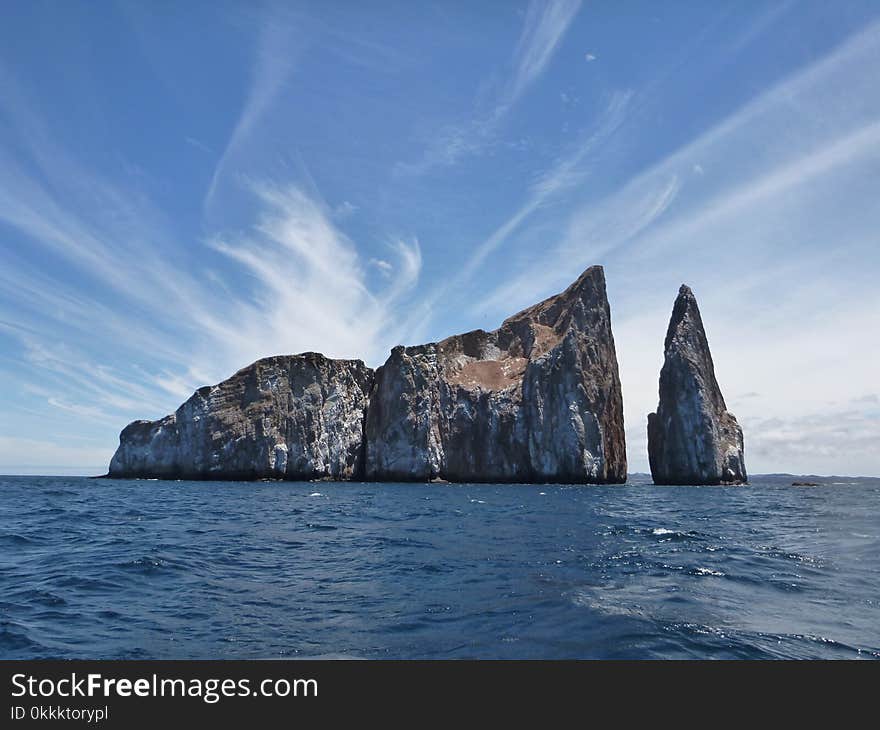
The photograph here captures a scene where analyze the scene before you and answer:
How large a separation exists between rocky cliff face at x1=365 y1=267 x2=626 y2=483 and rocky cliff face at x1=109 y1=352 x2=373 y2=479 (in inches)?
249

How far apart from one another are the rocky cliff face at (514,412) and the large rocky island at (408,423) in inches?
7.3

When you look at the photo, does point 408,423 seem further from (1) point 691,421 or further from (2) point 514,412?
(1) point 691,421

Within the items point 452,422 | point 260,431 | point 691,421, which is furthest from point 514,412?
point 260,431

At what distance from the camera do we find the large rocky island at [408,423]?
286 feet

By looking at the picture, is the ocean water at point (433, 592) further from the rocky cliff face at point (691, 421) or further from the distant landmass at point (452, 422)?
the rocky cliff face at point (691, 421)

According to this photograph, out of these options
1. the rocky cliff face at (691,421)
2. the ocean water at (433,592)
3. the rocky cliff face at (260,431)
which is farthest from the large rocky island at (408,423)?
the ocean water at (433,592)

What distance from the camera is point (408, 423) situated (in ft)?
295

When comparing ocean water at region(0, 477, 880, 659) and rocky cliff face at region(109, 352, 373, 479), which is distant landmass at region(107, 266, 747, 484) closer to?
rocky cliff face at region(109, 352, 373, 479)

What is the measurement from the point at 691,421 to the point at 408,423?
4586 cm

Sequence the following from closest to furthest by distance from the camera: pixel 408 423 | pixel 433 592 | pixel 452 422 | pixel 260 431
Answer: pixel 433 592, pixel 260 431, pixel 408 423, pixel 452 422

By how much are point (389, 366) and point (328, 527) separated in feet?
233

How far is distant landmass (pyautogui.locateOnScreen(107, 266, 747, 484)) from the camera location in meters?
86.6

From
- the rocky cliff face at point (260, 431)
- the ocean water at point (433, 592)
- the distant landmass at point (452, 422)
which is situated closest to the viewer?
the ocean water at point (433, 592)
